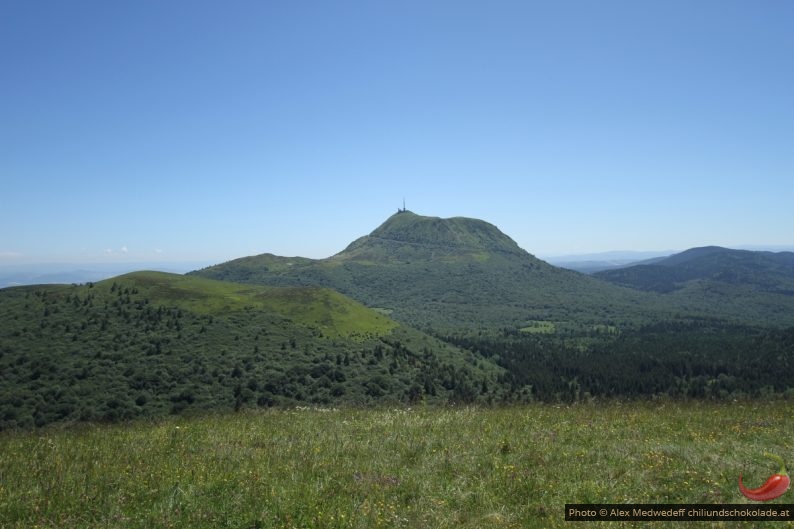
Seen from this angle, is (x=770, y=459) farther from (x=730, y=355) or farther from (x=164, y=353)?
(x=730, y=355)

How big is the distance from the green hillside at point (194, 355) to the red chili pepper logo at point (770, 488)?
3762 cm

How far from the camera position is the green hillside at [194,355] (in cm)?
5156

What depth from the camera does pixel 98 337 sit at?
67.7 meters

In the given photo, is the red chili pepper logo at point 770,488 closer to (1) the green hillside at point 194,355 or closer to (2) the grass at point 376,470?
(2) the grass at point 376,470

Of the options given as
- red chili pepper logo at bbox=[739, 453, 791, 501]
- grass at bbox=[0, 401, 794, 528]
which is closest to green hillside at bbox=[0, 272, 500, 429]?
grass at bbox=[0, 401, 794, 528]

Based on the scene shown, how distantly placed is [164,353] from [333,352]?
85.8ft

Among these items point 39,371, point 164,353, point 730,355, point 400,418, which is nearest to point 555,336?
point 730,355

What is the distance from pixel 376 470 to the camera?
9484 millimetres

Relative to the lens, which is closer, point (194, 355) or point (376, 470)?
point (376, 470)

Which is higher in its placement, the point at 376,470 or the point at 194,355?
the point at 376,470

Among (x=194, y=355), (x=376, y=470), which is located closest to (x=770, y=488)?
(x=376, y=470)

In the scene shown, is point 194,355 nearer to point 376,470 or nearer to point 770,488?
point 376,470

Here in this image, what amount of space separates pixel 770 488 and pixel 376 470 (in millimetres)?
7556

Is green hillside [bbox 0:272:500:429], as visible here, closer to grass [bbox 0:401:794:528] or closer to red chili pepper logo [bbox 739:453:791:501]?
grass [bbox 0:401:794:528]
